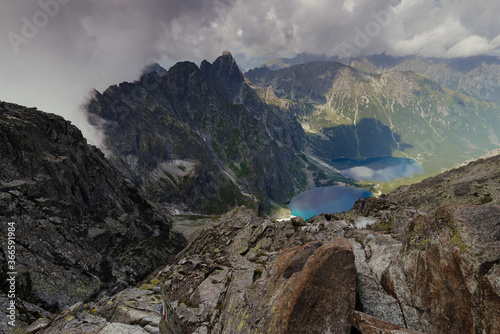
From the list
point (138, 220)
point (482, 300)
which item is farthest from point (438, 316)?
point (138, 220)

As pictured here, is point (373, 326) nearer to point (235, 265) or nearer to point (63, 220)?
point (235, 265)

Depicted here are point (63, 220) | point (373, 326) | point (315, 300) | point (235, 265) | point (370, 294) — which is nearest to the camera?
point (373, 326)

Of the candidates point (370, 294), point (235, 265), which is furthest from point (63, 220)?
point (370, 294)

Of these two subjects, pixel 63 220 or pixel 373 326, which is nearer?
pixel 373 326

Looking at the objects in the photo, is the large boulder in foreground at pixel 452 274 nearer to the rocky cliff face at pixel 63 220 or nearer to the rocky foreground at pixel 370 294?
the rocky foreground at pixel 370 294

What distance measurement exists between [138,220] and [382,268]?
66930mm

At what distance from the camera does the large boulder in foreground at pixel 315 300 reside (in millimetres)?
11945

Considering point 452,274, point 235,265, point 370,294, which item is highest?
point 452,274

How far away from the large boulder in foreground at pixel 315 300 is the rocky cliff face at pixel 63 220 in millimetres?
20317

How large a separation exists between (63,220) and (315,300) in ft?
143

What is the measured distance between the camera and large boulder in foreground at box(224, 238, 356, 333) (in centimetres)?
1195

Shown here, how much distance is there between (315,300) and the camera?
12523 mm

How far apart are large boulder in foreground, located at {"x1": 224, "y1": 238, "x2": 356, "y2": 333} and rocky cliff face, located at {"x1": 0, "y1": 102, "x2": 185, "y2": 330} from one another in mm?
20317

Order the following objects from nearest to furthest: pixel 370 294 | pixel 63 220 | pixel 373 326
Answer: pixel 373 326
pixel 370 294
pixel 63 220
